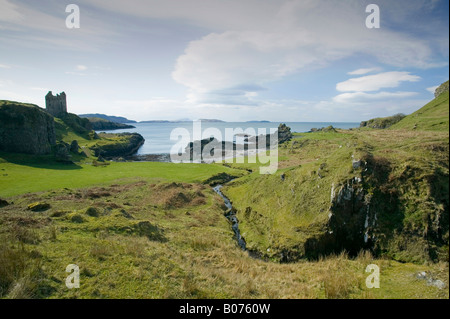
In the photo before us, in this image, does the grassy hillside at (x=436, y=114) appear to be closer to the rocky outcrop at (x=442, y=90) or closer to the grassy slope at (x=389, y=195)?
the grassy slope at (x=389, y=195)

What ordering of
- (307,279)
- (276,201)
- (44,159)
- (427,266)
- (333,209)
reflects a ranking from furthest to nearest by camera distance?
(44,159)
(276,201)
(333,209)
(307,279)
(427,266)

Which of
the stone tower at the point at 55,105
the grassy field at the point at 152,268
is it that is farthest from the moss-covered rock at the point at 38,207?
the stone tower at the point at 55,105

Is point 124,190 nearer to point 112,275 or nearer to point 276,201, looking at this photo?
point 276,201

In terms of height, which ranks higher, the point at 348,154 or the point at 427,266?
the point at 348,154

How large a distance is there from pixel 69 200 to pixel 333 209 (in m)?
32.6

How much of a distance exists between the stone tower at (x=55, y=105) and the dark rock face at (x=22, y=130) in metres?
80.0

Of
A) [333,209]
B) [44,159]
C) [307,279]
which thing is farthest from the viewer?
[44,159]

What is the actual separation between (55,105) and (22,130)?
9333 cm

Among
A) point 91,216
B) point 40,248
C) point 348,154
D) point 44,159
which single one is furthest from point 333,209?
point 44,159

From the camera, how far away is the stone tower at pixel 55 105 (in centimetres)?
14212

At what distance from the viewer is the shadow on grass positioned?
2391 inches

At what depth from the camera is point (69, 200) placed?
98.0ft

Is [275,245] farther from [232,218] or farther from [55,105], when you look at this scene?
[55,105]

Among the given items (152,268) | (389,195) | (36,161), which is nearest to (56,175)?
(36,161)
